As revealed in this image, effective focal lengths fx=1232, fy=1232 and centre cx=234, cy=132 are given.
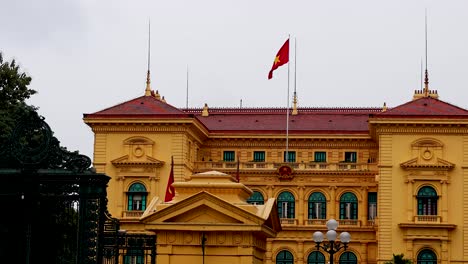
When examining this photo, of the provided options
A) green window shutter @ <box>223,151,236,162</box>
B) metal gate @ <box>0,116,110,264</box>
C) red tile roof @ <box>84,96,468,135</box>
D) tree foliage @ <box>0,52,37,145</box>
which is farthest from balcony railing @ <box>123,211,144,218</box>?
metal gate @ <box>0,116,110,264</box>

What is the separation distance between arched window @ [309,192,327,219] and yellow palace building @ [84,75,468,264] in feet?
0.22

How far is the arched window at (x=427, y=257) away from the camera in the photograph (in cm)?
7506

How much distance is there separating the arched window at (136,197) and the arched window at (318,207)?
11.3 meters

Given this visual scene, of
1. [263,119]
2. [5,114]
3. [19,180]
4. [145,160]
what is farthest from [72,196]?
[263,119]

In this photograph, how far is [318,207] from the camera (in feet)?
267

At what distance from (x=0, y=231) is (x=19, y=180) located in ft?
3.88

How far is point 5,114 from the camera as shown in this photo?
48312 mm

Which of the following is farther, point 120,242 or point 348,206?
point 348,206

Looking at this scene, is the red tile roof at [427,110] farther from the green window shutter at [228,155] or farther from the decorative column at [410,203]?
the green window shutter at [228,155]

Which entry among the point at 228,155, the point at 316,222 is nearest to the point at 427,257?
the point at 316,222

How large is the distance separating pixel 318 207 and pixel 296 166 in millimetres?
3076

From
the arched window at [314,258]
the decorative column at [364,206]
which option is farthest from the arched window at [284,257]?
the decorative column at [364,206]

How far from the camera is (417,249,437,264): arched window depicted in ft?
246

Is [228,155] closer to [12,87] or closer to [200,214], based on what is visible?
[12,87]
